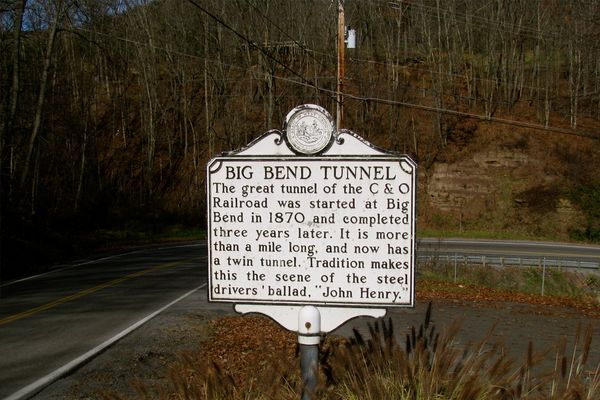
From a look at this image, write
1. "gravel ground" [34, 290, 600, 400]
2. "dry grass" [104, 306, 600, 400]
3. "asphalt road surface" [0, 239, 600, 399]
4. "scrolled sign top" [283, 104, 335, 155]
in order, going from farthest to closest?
1. "asphalt road surface" [0, 239, 600, 399]
2. "gravel ground" [34, 290, 600, 400]
3. "scrolled sign top" [283, 104, 335, 155]
4. "dry grass" [104, 306, 600, 400]

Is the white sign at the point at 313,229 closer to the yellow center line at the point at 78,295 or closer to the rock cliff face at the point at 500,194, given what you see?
the yellow center line at the point at 78,295

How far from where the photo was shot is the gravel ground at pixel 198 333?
23.1ft

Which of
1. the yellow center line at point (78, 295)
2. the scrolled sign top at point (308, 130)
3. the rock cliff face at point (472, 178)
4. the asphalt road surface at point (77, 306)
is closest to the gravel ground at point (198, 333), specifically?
the asphalt road surface at point (77, 306)

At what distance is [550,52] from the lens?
4612 centimetres

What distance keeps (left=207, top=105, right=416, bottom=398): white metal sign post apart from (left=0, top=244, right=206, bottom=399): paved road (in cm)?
461

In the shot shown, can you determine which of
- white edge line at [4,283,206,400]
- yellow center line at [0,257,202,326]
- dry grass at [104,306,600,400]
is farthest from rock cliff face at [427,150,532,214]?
dry grass at [104,306,600,400]

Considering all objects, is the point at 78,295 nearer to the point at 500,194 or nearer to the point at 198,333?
the point at 198,333

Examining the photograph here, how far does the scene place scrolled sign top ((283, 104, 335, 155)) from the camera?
3543mm

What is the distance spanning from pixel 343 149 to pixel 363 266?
0.76 meters

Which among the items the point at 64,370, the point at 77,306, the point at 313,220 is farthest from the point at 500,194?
the point at 313,220

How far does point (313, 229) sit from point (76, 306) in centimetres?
1052

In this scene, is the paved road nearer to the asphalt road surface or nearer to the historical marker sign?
the asphalt road surface

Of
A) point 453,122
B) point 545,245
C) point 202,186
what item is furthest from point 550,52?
point 202,186

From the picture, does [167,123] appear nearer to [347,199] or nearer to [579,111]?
[579,111]
